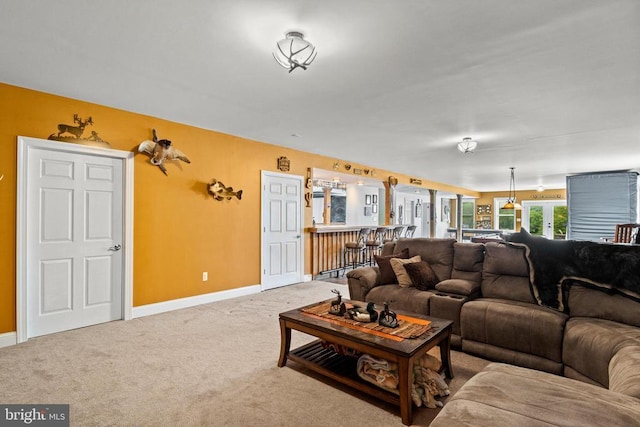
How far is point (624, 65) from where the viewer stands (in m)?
2.61

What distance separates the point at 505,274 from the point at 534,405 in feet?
6.95

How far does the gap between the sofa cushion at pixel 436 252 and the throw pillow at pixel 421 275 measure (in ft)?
0.46

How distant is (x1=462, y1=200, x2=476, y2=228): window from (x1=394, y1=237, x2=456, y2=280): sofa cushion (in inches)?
525

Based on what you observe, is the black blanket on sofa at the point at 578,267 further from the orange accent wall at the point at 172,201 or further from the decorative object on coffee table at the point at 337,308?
the orange accent wall at the point at 172,201

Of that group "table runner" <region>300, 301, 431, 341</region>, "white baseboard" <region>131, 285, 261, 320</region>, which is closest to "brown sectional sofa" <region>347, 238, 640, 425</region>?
"table runner" <region>300, 301, 431, 341</region>

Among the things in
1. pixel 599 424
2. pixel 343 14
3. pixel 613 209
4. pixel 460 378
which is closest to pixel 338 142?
pixel 343 14

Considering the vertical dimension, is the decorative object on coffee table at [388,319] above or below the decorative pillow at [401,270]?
below

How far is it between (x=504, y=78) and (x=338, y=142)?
283 cm

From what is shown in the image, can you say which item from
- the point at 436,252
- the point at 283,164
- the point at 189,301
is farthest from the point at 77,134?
the point at 436,252

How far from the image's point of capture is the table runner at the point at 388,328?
2.13m

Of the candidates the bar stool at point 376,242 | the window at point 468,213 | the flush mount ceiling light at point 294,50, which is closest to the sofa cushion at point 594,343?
the flush mount ceiling light at point 294,50

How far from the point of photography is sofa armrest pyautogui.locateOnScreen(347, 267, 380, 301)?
3498 mm

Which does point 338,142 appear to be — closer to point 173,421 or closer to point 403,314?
point 403,314

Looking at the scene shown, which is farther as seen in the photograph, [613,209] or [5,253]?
[613,209]
